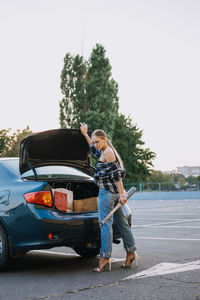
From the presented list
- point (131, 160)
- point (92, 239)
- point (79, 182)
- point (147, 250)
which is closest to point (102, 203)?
point (92, 239)

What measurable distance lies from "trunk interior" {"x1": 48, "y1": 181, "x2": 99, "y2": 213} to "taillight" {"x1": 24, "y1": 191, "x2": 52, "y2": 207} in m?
0.60

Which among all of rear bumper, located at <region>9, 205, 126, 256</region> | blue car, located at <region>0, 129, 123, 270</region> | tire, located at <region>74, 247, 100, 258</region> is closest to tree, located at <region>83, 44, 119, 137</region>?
tire, located at <region>74, 247, 100, 258</region>

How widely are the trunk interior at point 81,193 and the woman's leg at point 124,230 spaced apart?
2.17 ft

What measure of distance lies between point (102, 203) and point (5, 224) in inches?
48.5

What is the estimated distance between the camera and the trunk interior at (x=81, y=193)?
21.2 feet

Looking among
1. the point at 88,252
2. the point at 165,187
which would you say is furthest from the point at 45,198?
the point at 165,187

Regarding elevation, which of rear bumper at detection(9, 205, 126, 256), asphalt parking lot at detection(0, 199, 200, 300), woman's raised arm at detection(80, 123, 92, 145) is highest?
woman's raised arm at detection(80, 123, 92, 145)

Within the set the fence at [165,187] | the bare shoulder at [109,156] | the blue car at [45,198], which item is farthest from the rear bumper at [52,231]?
the fence at [165,187]

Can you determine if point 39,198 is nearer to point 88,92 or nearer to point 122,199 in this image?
point 122,199

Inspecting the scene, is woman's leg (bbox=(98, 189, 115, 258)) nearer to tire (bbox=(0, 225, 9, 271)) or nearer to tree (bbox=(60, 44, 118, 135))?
tire (bbox=(0, 225, 9, 271))

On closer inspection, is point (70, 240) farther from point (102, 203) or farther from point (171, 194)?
point (171, 194)

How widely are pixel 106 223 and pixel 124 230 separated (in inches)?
14.1

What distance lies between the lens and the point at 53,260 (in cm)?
677

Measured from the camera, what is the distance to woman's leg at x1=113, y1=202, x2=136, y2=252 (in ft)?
19.3
